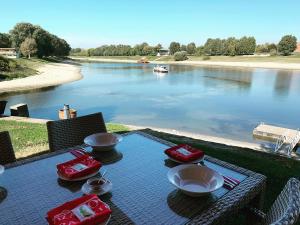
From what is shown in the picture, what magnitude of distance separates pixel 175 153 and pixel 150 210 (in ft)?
1.94

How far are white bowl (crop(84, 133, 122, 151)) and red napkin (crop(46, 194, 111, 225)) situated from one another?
0.73 meters

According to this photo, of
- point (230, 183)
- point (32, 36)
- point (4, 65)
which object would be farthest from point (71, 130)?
point (32, 36)

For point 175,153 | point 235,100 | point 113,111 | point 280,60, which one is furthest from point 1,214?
point 280,60

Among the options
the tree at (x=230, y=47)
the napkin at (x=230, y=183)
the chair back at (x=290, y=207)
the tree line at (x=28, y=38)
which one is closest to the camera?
the chair back at (x=290, y=207)

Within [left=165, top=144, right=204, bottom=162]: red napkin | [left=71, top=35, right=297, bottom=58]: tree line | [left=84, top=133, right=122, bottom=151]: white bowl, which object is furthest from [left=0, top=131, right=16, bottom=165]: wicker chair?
[left=71, top=35, right=297, bottom=58]: tree line

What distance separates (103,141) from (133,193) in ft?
2.52

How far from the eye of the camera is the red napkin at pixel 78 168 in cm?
146

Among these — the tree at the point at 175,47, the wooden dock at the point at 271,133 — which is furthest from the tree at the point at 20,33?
the tree at the point at 175,47

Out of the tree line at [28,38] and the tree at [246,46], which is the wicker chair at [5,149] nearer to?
the tree line at [28,38]

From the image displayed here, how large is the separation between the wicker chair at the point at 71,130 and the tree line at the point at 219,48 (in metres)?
71.7

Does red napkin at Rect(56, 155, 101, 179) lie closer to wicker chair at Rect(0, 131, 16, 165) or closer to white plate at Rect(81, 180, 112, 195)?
white plate at Rect(81, 180, 112, 195)

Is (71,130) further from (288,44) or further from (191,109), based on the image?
(288,44)

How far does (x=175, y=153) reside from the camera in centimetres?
175

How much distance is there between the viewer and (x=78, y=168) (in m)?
1.51
